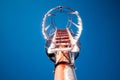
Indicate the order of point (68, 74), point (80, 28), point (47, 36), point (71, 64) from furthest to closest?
point (47, 36) < point (80, 28) < point (71, 64) < point (68, 74)

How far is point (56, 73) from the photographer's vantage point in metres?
13.6

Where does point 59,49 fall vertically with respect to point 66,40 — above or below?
below

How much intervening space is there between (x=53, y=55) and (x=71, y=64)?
2465 millimetres

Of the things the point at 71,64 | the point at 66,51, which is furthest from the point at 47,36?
the point at 71,64

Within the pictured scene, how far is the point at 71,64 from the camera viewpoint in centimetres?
1441

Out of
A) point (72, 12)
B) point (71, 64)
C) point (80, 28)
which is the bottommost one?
point (71, 64)

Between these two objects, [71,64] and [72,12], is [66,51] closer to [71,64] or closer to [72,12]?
[71,64]

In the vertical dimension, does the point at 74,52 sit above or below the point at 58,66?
above

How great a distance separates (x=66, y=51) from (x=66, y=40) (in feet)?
4.97

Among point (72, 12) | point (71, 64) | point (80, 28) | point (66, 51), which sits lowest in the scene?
point (71, 64)

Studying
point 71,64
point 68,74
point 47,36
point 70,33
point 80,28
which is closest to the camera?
point 68,74

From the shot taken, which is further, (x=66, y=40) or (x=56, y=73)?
(x=66, y=40)

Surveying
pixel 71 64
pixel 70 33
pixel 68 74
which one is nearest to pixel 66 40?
pixel 70 33

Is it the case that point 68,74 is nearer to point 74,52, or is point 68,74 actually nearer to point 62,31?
point 74,52
